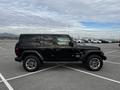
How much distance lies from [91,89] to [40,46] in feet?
11.5

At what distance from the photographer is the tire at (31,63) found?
273 inches

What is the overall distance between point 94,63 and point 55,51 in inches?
78.8

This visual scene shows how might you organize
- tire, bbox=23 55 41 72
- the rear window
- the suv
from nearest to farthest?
tire, bbox=23 55 41 72 → the suv → the rear window

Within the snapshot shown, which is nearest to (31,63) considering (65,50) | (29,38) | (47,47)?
(47,47)

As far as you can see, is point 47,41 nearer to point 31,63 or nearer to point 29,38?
point 29,38

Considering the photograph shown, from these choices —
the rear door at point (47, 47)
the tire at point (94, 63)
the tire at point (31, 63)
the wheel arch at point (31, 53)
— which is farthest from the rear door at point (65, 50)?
the tire at point (31, 63)

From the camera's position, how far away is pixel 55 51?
7.21 meters

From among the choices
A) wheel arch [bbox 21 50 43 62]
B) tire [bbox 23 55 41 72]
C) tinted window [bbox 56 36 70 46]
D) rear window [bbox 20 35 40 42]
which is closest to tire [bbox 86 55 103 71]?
tinted window [bbox 56 36 70 46]

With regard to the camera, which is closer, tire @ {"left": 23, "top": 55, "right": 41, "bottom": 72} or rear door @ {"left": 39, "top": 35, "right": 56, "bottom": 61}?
tire @ {"left": 23, "top": 55, "right": 41, "bottom": 72}

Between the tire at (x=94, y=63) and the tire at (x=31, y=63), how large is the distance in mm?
2420

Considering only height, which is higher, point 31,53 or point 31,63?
point 31,53

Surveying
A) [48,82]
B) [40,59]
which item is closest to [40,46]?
[40,59]

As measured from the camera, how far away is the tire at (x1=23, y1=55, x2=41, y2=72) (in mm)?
6938

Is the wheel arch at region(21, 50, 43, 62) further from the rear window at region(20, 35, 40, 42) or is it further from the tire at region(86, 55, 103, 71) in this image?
the tire at region(86, 55, 103, 71)
